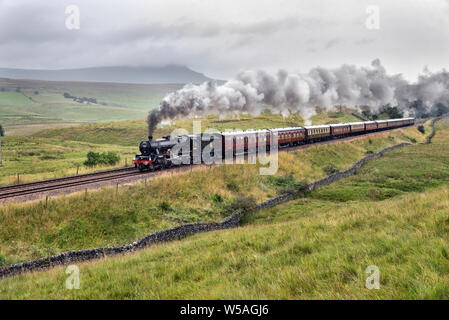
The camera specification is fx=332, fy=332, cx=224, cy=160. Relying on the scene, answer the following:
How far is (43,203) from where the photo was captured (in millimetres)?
18250

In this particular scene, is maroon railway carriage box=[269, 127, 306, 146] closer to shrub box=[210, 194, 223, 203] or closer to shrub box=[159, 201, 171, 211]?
shrub box=[210, 194, 223, 203]

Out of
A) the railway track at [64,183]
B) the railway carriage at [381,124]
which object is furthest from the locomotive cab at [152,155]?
the railway carriage at [381,124]

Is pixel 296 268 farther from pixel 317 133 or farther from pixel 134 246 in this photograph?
pixel 317 133

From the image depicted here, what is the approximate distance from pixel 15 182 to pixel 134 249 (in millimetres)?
15812

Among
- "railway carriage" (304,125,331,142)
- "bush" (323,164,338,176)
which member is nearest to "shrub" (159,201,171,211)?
"bush" (323,164,338,176)

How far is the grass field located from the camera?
6504 mm

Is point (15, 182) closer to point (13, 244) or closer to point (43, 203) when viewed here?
point (43, 203)

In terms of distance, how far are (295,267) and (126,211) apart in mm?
14833

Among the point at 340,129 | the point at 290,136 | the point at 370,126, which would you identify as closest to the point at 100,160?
the point at 290,136

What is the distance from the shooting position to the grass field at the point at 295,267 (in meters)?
6.50

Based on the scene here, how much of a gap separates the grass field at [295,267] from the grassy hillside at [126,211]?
16.1 ft

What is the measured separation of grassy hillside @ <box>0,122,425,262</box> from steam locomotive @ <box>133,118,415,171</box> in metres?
3.65

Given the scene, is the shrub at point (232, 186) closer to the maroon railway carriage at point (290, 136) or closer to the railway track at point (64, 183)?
the railway track at point (64, 183)

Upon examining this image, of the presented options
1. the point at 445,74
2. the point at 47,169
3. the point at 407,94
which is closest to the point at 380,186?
the point at 47,169
